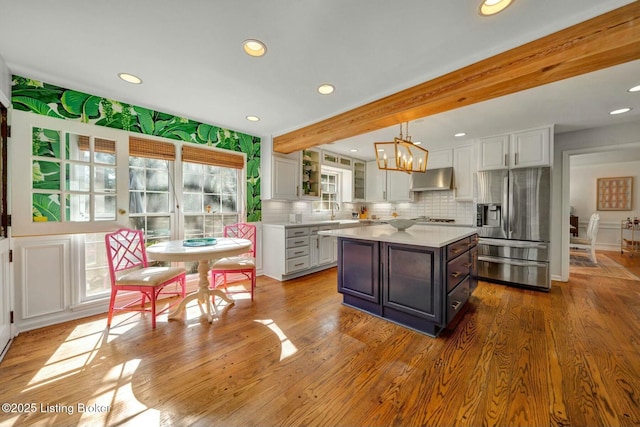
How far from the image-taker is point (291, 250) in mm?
3889

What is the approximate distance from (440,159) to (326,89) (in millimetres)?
3168

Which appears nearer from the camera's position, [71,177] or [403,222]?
[71,177]

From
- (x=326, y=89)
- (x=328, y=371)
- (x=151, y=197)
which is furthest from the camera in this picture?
(x=151, y=197)

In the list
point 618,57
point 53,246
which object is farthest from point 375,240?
point 53,246

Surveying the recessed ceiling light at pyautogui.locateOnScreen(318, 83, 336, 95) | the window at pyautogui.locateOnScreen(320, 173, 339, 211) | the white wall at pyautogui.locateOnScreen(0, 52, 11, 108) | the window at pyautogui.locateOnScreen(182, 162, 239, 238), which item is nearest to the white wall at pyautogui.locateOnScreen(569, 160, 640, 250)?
the window at pyautogui.locateOnScreen(320, 173, 339, 211)

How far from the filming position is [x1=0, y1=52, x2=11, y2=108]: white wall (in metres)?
1.97

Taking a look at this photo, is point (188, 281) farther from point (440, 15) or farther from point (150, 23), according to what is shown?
point (440, 15)

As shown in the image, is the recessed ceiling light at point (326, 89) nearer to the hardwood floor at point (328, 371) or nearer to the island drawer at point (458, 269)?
the island drawer at point (458, 269)

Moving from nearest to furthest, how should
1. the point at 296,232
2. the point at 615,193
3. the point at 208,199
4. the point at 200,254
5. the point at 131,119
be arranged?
the point at 200,254 → the point at 131,119 → the point at 208,199 → the point at 296,232 → the point at 615,193

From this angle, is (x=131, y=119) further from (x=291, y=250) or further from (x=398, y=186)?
(x=398, y=186)

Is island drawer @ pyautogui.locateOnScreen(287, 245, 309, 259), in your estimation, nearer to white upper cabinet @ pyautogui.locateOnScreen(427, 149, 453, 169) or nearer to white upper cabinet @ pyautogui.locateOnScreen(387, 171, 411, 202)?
white upper cabinet @ pyautogui.locateOnScreen(387, 171, 411, 202)

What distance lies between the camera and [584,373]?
1662mm

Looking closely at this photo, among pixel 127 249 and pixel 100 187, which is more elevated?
pixel 100 187

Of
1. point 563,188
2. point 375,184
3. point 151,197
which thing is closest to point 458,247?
point 563,188
